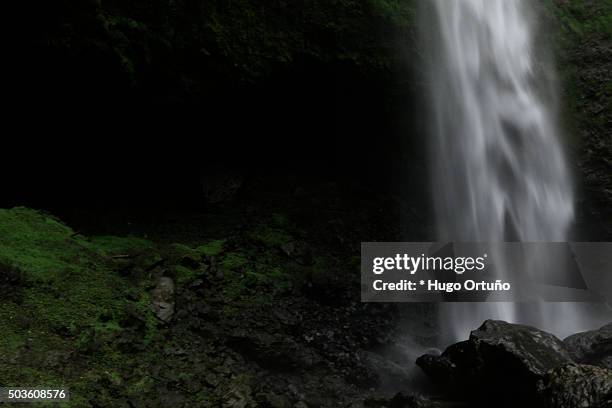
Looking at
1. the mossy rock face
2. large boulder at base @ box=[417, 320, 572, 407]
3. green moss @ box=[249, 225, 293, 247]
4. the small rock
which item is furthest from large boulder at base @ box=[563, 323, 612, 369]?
the mossy rock face

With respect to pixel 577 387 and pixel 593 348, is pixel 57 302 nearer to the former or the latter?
pixel 577 387

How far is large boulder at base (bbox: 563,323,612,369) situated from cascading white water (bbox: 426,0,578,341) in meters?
3.32

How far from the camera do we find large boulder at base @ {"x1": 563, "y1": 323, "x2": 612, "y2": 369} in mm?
6700

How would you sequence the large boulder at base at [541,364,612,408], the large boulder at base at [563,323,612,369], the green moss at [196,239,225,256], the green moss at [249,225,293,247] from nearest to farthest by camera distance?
the large boulder at base at [541,364,612,408] < the large boulder at base at [563,323,612,369] < the green moss at [196,239,225,256] < the green moss at [249,225,293,247]

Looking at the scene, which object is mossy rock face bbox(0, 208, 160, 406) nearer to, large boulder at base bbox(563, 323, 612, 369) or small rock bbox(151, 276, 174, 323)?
small rock bbox(151, 276, 174, 323)

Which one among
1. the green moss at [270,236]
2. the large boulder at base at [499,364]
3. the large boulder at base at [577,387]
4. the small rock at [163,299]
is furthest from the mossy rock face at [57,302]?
the large boulder at base at [577,387]

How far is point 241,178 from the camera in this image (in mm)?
10492

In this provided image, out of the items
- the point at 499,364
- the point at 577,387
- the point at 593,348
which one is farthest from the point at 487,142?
the point at 577,387

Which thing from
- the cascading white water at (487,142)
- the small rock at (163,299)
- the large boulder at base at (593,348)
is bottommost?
the large boulder at base at (593,348)

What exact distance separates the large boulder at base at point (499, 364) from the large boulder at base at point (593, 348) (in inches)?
18.5

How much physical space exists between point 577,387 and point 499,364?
4.03ft

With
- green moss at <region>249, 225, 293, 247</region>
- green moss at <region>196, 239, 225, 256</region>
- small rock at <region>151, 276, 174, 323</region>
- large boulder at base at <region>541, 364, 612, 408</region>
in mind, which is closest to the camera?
large boulder at base at <region>541, 364, 612, 408</region>

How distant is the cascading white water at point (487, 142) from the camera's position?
10.4m

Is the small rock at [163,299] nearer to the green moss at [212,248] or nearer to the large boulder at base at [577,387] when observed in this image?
the green moss at [212,248]
